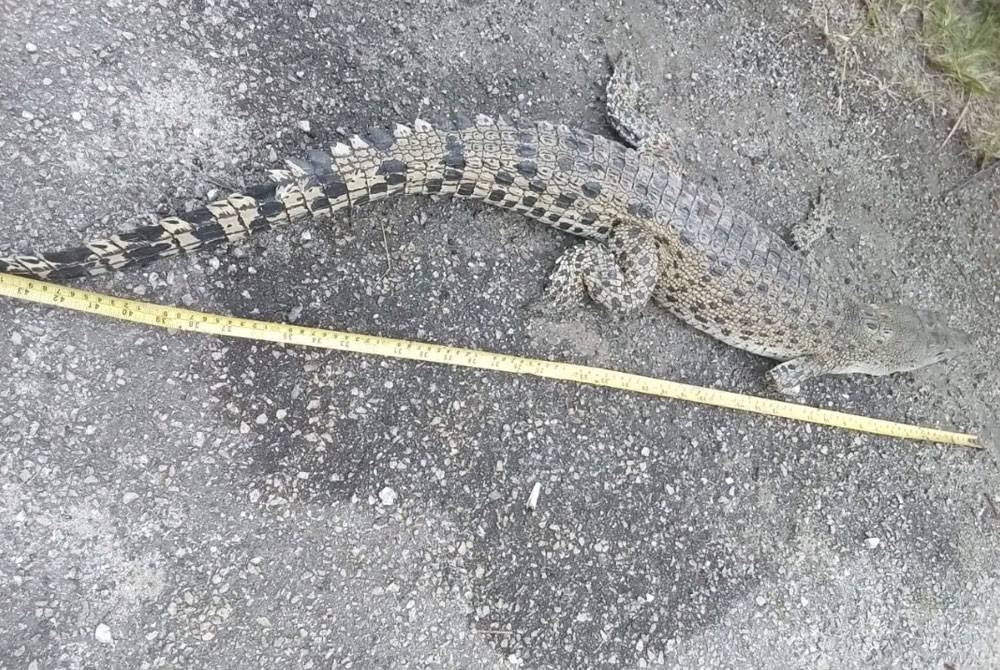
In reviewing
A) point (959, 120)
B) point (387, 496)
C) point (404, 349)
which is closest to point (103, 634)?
point (387, 496)

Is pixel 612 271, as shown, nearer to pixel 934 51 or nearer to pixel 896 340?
pixel 896 340

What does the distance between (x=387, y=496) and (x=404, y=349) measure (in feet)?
3.18

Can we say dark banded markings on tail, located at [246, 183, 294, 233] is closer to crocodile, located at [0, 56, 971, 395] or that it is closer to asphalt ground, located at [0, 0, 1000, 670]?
crocodile, located at [0, 56, 971, 395]

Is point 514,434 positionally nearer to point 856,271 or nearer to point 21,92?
point 856,271

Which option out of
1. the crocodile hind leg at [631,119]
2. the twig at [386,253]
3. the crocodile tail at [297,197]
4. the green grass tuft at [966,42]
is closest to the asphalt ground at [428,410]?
the twig at [386,253]

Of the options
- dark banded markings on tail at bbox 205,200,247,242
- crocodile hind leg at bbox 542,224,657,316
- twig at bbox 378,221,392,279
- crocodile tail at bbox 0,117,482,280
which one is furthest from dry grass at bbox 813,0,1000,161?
dark banded markings on tail at bbox 205,200,247,242

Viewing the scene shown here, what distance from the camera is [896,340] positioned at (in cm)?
551

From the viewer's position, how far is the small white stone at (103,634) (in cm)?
388

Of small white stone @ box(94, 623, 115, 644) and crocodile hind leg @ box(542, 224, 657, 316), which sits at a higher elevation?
crocodile hind leg @ box(542, 224, 657, 316)

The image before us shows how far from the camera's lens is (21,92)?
4.08 m

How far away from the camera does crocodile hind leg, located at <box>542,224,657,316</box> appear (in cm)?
477

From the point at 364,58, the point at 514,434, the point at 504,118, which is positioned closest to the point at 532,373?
the point at 514,434

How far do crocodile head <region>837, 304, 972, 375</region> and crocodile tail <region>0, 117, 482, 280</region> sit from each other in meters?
3.37

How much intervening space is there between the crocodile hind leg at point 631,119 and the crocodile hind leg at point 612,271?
73 centimetres
